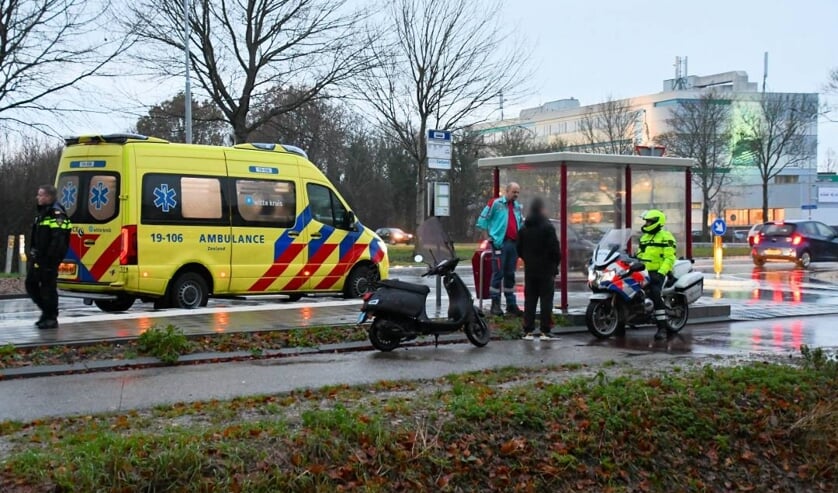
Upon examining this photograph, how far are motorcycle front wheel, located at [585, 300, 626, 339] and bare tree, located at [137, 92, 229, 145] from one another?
65.9ft

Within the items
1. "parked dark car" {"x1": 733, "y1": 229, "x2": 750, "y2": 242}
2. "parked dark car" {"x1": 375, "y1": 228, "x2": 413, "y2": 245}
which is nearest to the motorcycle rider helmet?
"parked dark car" {"x1": 375, "y1": 228, "x2": 413, "y2": 245}

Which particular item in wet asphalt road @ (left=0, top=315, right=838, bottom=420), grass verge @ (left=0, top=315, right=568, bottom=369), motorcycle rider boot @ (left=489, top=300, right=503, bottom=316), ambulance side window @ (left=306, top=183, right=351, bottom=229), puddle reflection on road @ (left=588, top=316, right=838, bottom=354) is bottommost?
puddle reflection on road @ (left=588, top=316, right=838, bottom=354)

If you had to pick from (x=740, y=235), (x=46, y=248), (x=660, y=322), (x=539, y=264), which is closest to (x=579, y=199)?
(x=660, y=322)

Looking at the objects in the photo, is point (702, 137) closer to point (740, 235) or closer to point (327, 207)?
point (740, 235)

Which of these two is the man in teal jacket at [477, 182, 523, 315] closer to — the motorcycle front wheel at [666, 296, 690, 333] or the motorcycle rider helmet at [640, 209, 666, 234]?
the motorcycle rider helmet at [640, 209, 666, 234]

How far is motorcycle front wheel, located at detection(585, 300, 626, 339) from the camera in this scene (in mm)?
11711

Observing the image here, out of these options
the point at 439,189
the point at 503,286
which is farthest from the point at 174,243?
the point at 503,286

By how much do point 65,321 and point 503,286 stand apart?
6.10m

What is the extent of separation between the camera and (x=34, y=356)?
8906mm

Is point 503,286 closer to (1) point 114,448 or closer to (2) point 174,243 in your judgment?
(2) point 174,243

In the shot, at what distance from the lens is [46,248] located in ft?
34.8

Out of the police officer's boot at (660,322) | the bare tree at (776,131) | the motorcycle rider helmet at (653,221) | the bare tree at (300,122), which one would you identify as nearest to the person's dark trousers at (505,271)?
the motorcycle rider helmet at (653,221)

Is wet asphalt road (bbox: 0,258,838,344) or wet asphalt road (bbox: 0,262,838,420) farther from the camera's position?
wet asphalt road (bbox: 0,258,838,344)

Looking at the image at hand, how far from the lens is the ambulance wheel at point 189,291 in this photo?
13.8 metres
